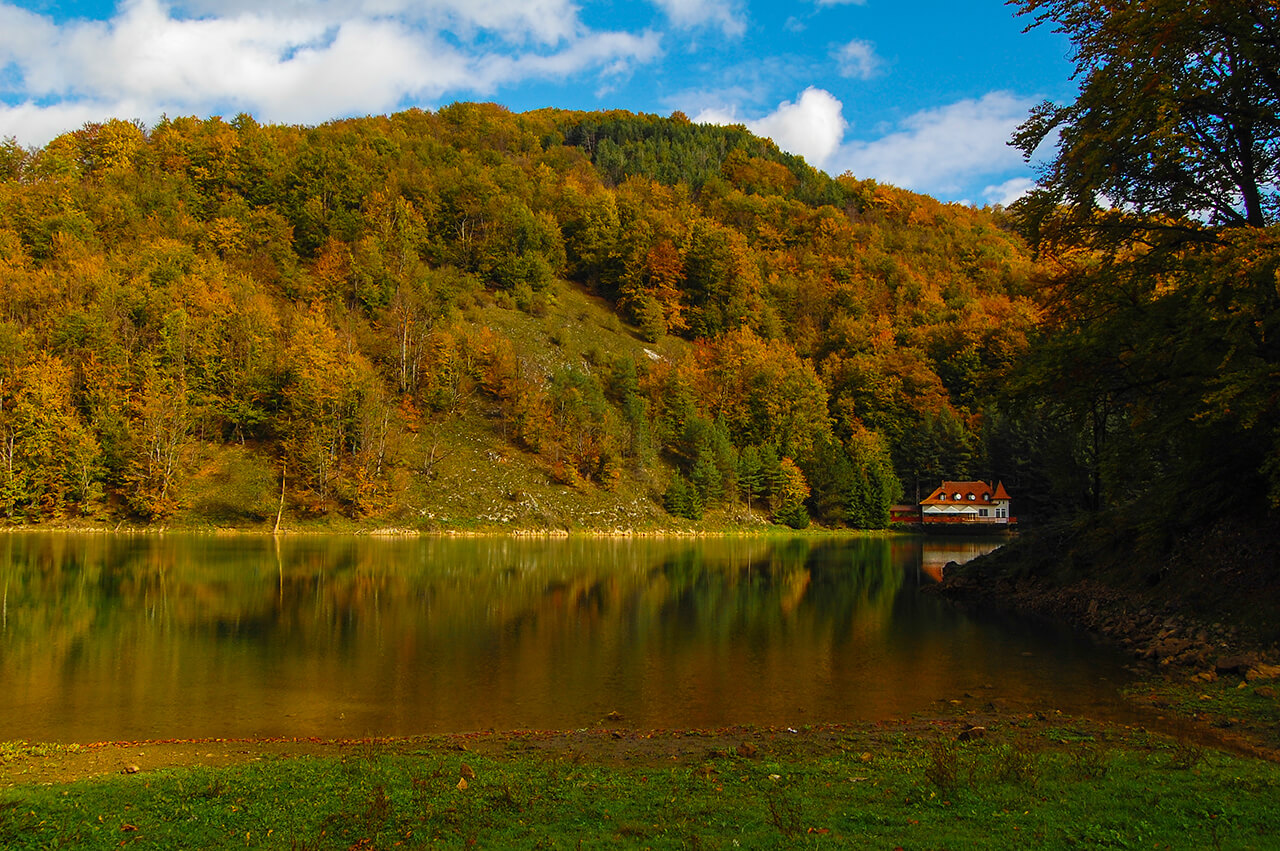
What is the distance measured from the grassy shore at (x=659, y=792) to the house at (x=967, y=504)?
3108 inches

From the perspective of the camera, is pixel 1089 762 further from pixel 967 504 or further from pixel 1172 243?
pixel 967 504

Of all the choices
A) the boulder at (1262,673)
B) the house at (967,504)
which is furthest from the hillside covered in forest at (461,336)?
the boulder at (1262,673)

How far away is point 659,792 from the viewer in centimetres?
841

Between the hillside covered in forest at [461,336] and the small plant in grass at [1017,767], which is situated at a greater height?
the hillside covered in forest at [461,336]

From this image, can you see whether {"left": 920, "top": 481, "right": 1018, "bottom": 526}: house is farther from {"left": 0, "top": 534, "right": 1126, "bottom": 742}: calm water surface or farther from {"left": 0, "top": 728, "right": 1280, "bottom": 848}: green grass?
{"left": 0, "top": 728, "right": 1280, "bottom": 848}: green grass

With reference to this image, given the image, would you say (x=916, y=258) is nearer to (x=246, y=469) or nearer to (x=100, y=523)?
(x=246, y=469)

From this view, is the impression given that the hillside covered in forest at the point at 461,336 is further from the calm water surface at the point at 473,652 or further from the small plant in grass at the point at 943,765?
the small plant in grass at the point at 943,765

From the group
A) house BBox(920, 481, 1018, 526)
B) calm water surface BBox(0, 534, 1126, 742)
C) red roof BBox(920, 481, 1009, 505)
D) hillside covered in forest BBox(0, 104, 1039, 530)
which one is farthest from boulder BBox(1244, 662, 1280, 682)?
red roof BBox(920, 481, 1009, 505)

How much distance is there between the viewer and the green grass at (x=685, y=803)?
6707 mm

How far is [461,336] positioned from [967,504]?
58.9 metres

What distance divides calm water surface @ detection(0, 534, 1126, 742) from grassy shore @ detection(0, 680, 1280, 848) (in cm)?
224

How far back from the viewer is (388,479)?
2490 inches

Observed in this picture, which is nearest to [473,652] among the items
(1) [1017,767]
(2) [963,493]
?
(1) [1017,767]

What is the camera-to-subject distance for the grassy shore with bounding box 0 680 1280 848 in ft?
22.2
